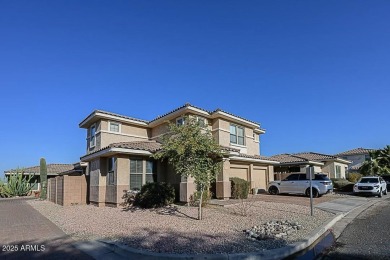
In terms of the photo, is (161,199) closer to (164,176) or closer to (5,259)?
(164,176)

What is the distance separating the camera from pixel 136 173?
58.6 feet

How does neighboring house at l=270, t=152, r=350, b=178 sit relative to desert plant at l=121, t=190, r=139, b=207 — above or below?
above

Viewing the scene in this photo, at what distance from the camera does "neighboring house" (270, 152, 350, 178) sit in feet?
102

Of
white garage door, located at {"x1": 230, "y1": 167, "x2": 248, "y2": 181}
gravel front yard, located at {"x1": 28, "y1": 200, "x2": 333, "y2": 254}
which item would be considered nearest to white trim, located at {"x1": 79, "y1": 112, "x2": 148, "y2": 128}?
white garage door, located at {"x1": 230, "y1": 167, "x2": 248, "y2": 181}

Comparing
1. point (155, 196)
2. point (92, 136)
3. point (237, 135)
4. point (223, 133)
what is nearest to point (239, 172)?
point (237, 135)

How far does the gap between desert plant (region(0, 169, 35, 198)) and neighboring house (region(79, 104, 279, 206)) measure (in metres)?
15.9

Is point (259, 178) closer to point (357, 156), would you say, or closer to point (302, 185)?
point (302, 185)

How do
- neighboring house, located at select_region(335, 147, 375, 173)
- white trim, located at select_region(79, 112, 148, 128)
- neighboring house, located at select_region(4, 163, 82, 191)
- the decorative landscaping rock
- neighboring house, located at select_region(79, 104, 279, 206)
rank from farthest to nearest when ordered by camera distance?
neighboring house, located at select_region(335, 147, 375, 173)
neighboring house, located at select_region(4, 163, 82, 191)
white trim, located at select_region(79, 112, 148, 128)
neighboring house, located at select_region(79, 104, 279, 206)
the decorative landscaping rock

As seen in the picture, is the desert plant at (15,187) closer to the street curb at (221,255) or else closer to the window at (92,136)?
the window at (92,136)

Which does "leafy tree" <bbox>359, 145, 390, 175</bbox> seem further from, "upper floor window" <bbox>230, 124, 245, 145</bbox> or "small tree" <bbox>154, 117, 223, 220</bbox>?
"small tree" <bbox>154, 117, 223, 220</bbox>

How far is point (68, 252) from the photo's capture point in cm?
766

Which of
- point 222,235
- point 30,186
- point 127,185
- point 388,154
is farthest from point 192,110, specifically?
point 388,154

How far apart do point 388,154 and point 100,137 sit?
35.7m

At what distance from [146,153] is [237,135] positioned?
9.26m
